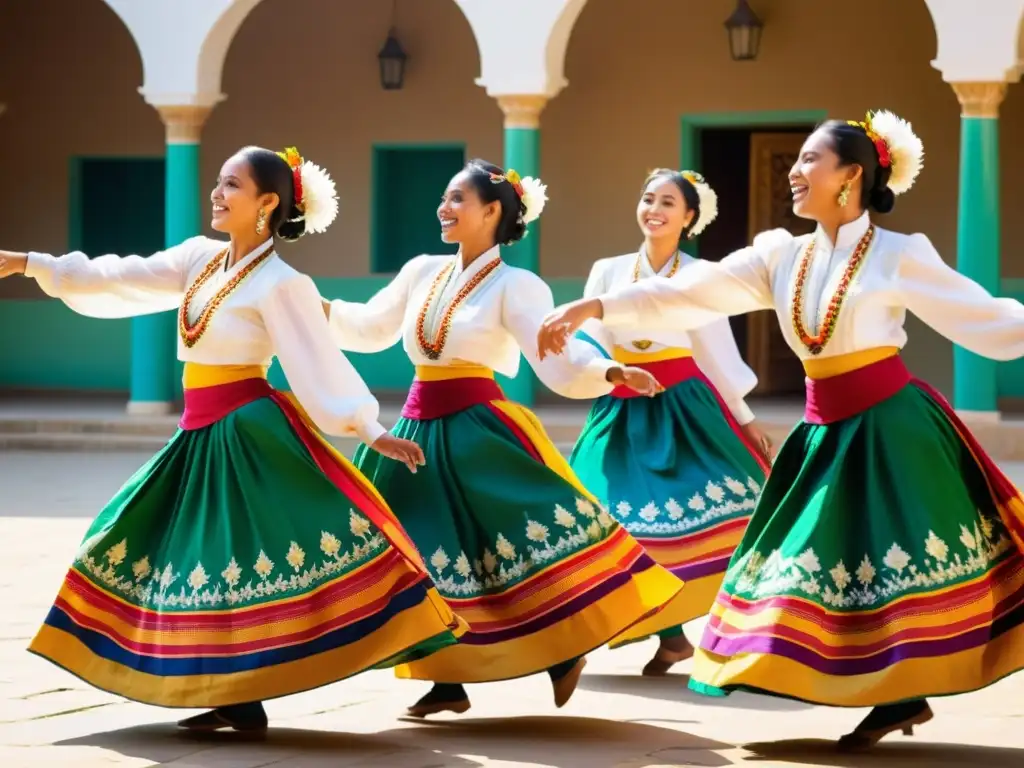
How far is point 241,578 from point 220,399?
53 centimetres

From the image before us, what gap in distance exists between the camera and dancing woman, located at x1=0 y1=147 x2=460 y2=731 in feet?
16.9

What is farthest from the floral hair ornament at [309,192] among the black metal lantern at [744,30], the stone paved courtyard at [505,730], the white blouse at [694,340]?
→ the black metal lantern at [744,30]

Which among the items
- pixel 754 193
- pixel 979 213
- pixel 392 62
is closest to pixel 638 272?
pixel 979 213

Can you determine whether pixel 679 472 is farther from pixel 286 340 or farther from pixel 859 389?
pixel 286 340

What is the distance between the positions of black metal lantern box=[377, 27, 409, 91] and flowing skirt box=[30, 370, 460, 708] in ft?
37.3

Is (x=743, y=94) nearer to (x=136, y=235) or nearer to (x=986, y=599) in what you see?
(x=136, y=235)

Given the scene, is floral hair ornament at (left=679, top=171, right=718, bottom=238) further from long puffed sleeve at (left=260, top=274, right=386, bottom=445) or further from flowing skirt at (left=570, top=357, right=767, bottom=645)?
long puffed sleeve at (left=260, top=274, right=386, bottom=445)

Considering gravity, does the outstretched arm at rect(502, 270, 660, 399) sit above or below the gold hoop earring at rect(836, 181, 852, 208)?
below

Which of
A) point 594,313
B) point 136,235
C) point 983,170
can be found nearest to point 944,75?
point 983,170

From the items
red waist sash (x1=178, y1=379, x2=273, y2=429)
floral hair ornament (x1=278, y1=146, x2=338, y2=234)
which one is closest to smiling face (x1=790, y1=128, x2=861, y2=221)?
floral hair ornament (x1=278, y1=146, x2=338, y2=234)

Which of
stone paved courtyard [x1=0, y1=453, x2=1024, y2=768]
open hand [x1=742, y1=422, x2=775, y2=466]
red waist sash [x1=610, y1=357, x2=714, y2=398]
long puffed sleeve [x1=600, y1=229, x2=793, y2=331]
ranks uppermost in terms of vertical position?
long puffed sleeve [x1=600, y1=229, x2=793, y2=331]

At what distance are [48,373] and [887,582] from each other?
43.7ft

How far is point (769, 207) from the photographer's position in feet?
53.7

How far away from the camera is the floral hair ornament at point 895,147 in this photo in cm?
546
